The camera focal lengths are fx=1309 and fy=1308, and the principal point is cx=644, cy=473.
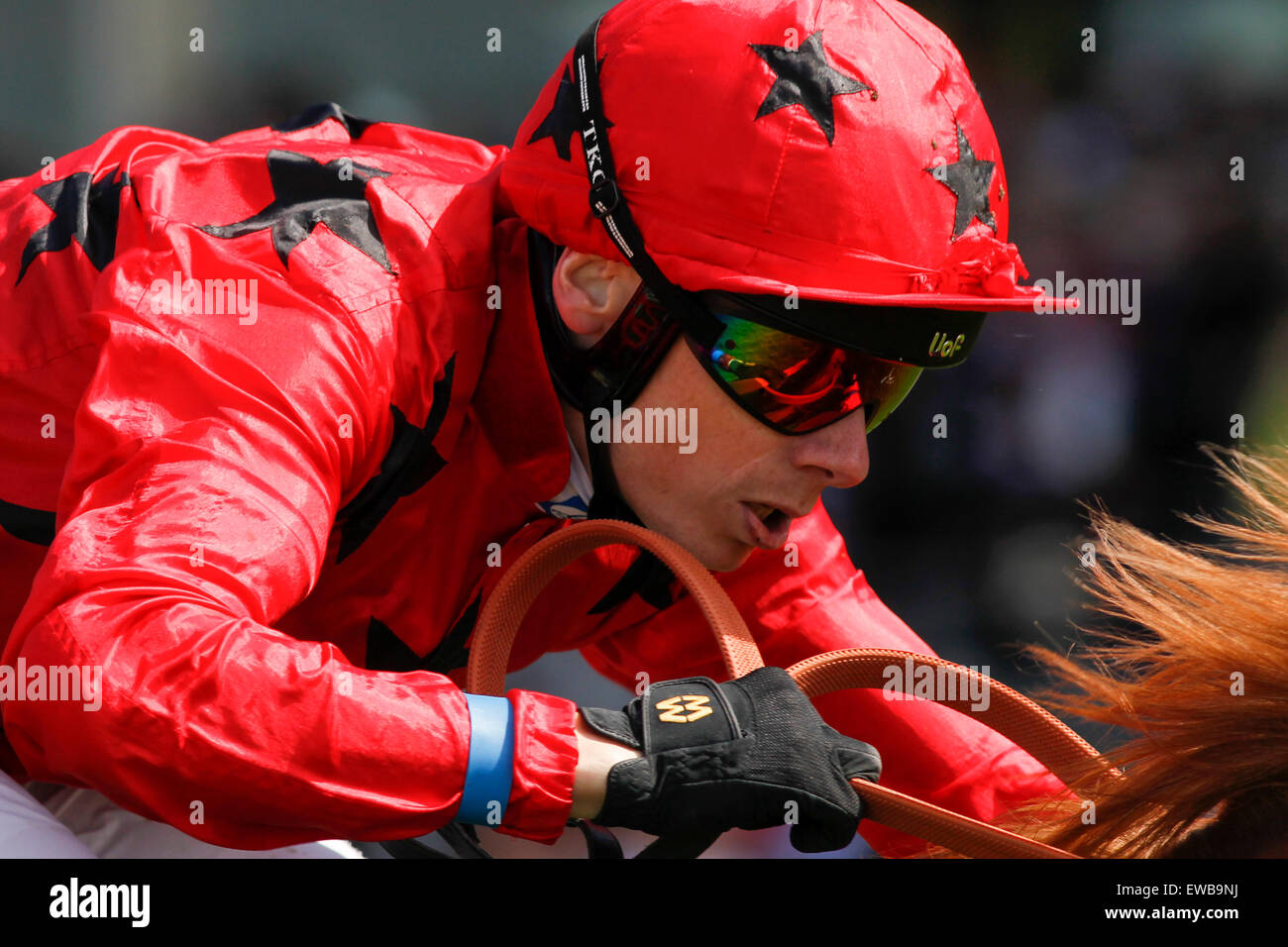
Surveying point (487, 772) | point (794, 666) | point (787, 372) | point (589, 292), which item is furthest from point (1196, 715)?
point (589, 292)

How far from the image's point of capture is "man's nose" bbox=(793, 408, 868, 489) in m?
1.88

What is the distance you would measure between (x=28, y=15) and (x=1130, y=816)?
11.8 feet

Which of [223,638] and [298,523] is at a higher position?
[298,523]

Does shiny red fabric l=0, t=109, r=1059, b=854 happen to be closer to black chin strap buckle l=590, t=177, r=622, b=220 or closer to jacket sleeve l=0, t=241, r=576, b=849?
jacket sleeve l=0, t=241, r=576, b=849

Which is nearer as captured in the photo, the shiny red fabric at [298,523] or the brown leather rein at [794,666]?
the shiny red fabric at [298,523]

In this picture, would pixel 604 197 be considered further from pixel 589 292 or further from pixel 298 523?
pixel 298 523

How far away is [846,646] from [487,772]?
42.4 inches

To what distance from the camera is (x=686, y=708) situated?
59.9 inches

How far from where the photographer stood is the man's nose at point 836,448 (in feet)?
6.18

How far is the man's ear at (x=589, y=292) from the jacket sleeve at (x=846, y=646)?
0.61 m

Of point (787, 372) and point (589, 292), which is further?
point (589, 292)

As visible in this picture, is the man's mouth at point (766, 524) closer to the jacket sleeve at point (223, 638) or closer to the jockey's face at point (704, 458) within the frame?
the jockey's face at point (704, 458)

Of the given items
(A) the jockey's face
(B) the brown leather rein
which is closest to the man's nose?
(A) the jockey's face

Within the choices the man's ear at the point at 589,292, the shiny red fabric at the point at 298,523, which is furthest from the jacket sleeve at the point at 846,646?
the man's ear at the point at 589,292
